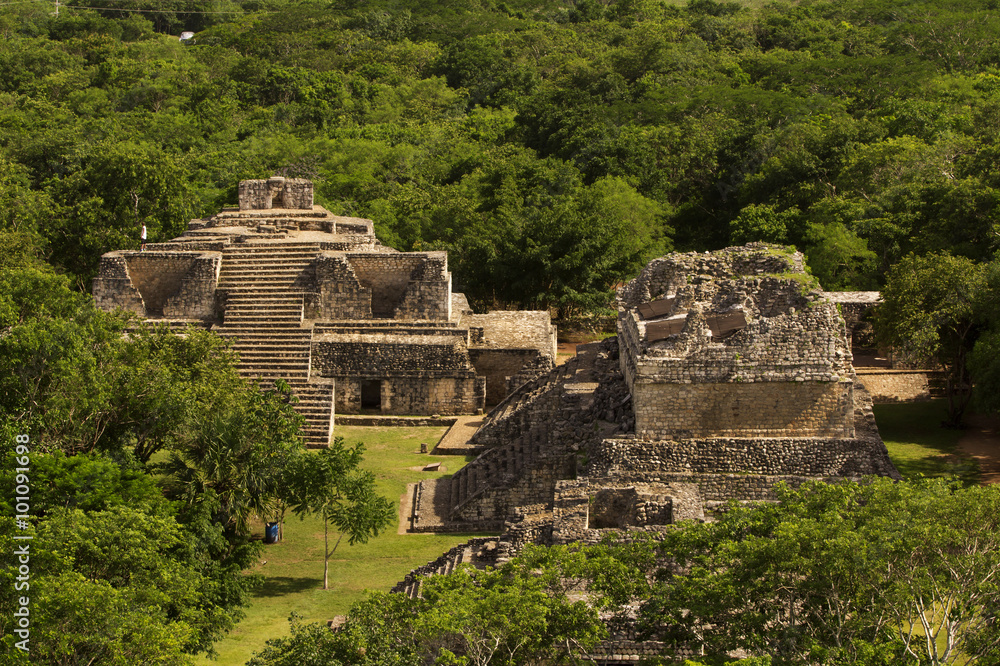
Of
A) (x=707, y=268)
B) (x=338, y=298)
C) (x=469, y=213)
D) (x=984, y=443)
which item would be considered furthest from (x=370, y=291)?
(x=984, y=443)

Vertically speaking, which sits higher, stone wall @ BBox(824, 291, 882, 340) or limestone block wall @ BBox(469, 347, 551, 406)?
stone wall @ BBox(824, 291, 882, 340)

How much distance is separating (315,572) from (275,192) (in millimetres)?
17310

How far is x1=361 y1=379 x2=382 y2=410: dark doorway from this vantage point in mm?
27875

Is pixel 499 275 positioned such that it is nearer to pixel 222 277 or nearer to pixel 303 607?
pixel 222 277

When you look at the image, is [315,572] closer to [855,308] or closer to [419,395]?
Result: [419,395]

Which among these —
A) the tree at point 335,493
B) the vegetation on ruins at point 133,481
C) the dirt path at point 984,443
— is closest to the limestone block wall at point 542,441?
the tree at point 335,493

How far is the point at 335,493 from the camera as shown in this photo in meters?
19.0

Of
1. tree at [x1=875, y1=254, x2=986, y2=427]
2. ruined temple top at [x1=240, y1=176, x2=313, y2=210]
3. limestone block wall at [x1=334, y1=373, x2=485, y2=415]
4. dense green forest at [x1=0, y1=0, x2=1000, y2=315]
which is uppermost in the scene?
dense green forest at [x1=0, y1=0, x2=1000, y2=315]

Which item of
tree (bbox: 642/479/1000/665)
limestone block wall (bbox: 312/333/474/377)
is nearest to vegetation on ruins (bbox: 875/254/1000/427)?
limestone block wall (bbox: 312/333/474/377)

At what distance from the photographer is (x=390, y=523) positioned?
19719mm

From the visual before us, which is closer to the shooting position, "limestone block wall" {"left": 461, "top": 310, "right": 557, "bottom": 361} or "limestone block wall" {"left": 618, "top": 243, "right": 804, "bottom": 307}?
"limestone block wall" {"left": 618, "top": 243, "right": 804, "bottom": 307}

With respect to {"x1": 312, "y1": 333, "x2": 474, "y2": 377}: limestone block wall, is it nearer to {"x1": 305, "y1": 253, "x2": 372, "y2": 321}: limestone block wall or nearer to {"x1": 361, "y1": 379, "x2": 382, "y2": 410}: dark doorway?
{"x1": 361, "y1": 379, "x2": 382, "y2": 410}: dark doorway

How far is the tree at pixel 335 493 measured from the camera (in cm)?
1862

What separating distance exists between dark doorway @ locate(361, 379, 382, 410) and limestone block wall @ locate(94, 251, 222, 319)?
428cm
